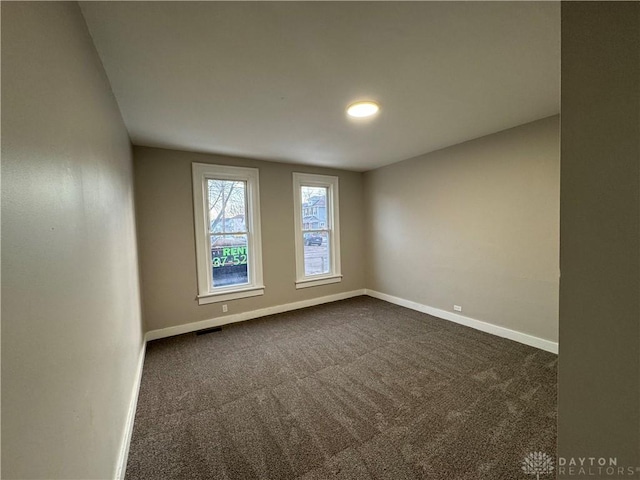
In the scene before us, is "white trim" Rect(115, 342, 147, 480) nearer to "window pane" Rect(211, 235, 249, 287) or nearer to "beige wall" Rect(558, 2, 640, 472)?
"window pane" Rect(211, 235, 249, 287)

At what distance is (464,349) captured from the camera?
278 centimetres

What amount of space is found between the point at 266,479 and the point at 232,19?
240 cm

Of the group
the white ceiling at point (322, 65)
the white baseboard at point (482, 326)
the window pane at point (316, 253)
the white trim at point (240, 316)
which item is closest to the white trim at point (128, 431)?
the white trim at point (240, 316)

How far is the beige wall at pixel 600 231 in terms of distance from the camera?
59cm

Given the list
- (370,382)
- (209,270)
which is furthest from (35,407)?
(209,270)

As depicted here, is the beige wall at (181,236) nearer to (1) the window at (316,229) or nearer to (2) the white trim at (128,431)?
(1) the window at (316,229)

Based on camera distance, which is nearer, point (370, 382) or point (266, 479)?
point (266, 479)

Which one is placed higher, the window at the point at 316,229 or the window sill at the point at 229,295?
the window at the point at 316,229

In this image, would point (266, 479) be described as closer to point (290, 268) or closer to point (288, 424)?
point (288, 424)

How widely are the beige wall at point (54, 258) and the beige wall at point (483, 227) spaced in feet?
11.9

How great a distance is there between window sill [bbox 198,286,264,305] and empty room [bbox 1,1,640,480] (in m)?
0.04

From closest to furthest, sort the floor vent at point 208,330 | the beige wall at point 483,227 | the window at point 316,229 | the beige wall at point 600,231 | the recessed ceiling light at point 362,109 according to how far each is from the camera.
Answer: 1. the beige wall at point 600,231
2. the recessed ceiling light at point 362,109
3. the beige wall at point 483,227
4. the floor vent at point 208,330
5. the window at point 316,229

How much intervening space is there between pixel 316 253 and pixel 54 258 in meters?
3.85

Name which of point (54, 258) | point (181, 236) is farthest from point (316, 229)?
point (54, 258)
